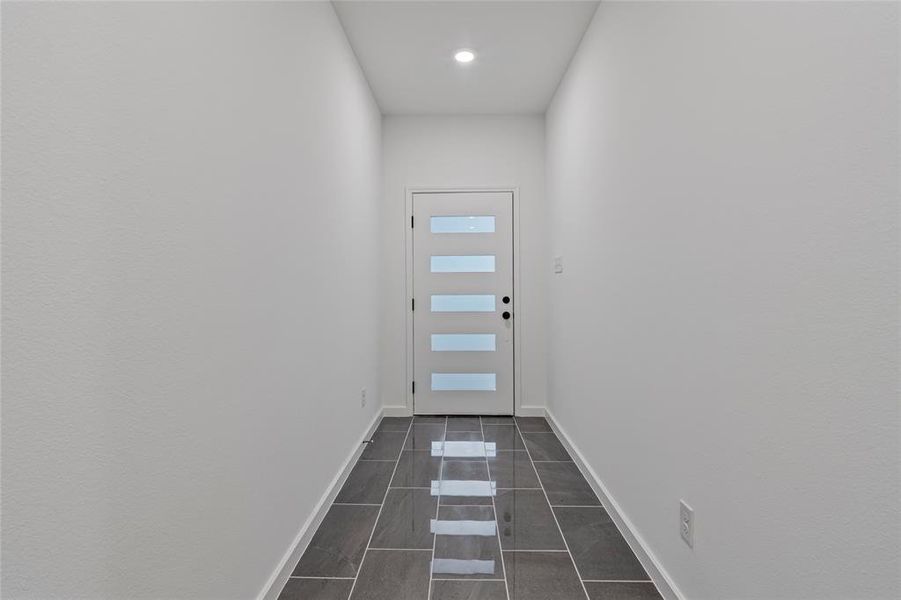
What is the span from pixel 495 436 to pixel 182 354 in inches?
110

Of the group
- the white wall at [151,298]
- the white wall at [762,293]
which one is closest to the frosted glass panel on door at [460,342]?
the white wall at [762,293]

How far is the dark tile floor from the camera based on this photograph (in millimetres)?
1707

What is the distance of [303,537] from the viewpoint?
6.33 ft

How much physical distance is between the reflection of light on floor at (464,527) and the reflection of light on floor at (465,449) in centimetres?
88

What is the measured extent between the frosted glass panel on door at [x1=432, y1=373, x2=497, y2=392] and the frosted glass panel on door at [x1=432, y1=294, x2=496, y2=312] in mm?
613

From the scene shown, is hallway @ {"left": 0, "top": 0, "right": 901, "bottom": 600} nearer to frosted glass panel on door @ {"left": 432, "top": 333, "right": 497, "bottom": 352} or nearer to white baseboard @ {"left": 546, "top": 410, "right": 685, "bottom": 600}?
white baseboard @ {"left": 546, "top": 410, "right": 685, "bottom": 600}

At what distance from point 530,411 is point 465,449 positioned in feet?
3.55

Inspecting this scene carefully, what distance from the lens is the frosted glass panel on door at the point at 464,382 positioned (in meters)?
4.09

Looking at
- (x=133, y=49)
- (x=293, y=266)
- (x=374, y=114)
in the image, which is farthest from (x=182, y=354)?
(x=374, y=114)

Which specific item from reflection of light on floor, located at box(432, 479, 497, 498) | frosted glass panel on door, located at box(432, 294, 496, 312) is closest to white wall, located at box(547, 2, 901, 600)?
reflection of light on floor, located at box(432, 479, 497, 498)

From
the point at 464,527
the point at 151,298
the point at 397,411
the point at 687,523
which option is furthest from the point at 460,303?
the point at 151,298

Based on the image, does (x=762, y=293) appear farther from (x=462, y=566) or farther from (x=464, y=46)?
(x=464, y=46)

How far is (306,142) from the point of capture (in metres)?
2.04

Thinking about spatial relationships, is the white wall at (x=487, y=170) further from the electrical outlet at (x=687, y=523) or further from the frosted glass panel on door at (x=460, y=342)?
the electrical outlet at (x=687, y=523)
